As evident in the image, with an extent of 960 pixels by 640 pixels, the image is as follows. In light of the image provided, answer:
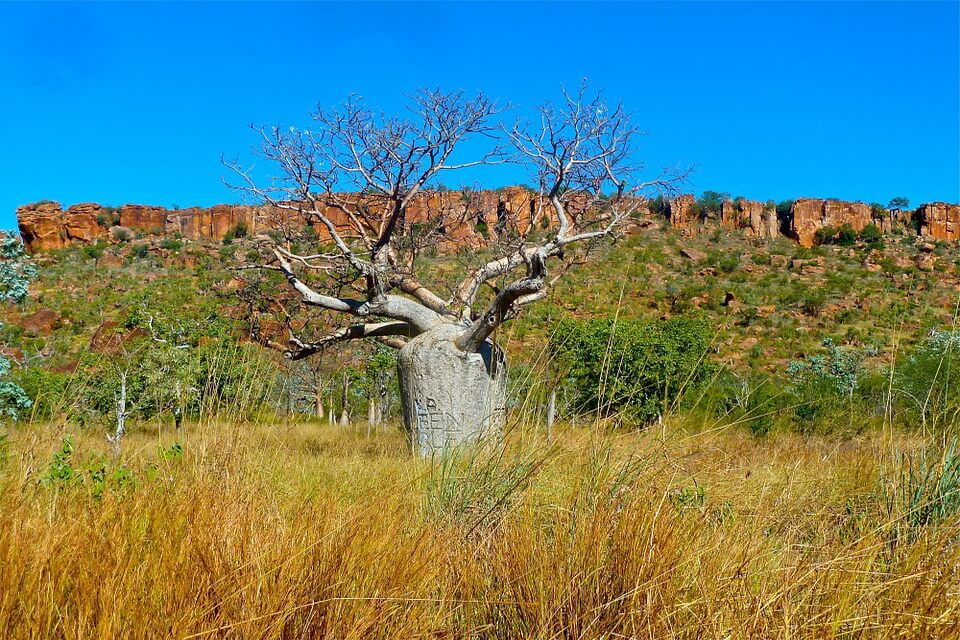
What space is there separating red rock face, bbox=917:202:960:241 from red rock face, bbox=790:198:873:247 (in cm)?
525

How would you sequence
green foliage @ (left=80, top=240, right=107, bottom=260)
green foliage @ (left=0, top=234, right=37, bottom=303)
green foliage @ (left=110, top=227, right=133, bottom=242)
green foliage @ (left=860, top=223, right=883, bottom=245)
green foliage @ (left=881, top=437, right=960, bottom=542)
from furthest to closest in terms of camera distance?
1. green foliage @ (left=110, top=227, right=133, bottom=242)
2. green foliage @ (left=80, top=240, right=107, bottom=260)
3. green foliage @ (left=860, top=223, right=883, bottom=245)
4. green foliage @ (left=0, top=234, right=37, bottom=303)
5. green foliage @ (left=881, top=437, right=960, bottom=542)

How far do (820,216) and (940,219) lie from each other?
12.3 m

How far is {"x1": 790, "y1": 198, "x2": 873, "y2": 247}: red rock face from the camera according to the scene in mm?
53000

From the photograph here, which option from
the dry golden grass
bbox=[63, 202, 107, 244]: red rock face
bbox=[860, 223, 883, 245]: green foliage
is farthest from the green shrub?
bbox=[63, 202, 107, 244]: red rock face

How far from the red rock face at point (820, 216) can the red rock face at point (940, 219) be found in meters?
5.25

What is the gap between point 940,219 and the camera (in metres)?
59.2

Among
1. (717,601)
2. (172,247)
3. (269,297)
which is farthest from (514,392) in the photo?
(172,247)

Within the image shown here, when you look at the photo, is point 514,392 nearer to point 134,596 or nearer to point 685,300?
point 134,596

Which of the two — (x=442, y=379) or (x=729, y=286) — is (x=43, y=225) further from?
(x=442, y=379)

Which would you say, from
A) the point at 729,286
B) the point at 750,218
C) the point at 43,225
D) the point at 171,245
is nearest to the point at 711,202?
the point at 750,218

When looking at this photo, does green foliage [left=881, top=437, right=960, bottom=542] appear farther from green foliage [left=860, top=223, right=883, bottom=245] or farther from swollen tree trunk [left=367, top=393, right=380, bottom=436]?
green foliage [left=860, top=223, right=883, bottom=245]

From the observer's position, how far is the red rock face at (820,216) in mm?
53000

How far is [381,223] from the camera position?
26.1ft

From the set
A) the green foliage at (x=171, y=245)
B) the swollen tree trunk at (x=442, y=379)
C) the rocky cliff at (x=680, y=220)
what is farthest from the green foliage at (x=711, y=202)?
the swollen tree trunk at (x=442, y=379)
